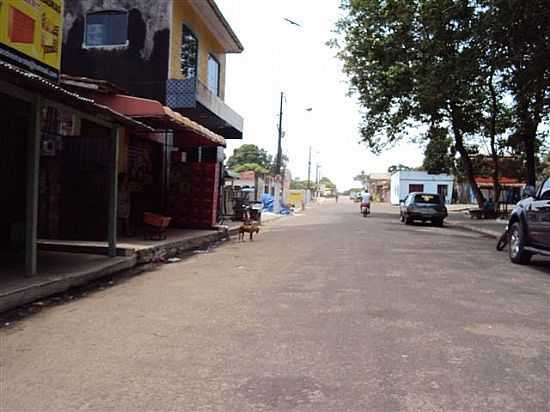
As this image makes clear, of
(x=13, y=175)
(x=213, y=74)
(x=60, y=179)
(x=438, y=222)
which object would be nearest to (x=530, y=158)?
(x=438, y=222)

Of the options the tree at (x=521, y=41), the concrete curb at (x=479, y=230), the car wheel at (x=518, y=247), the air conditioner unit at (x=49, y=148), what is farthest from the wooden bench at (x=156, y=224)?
the concrete curb at (x=479, y=230)

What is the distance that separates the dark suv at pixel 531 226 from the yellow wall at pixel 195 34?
35.5 ft

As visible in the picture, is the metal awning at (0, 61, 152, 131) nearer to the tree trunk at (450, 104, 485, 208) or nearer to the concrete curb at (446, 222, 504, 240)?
the concrete curb at (446, 222, 504, 240)

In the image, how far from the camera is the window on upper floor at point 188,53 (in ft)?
61.2

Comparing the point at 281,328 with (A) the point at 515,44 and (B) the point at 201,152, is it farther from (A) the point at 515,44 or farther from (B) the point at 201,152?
(B) the point at 201,152

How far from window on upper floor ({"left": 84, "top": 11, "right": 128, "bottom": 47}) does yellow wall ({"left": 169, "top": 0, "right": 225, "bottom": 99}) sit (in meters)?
1.56

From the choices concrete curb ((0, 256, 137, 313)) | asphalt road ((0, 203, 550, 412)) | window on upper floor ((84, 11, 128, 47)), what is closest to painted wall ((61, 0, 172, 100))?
window on upper floor ((84, 11, 128, 47))

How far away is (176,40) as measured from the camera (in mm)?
17828

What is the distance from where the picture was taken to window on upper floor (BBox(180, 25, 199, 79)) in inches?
734

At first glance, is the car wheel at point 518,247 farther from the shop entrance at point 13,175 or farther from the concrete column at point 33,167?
the shop entrance at point 13,175

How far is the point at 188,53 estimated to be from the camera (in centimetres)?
1908

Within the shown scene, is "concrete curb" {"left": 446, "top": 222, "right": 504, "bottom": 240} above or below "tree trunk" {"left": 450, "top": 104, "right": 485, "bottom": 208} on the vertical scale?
below

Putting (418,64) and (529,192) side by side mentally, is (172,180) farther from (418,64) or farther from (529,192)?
(418,64)

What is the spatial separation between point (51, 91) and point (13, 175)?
15.7ft
